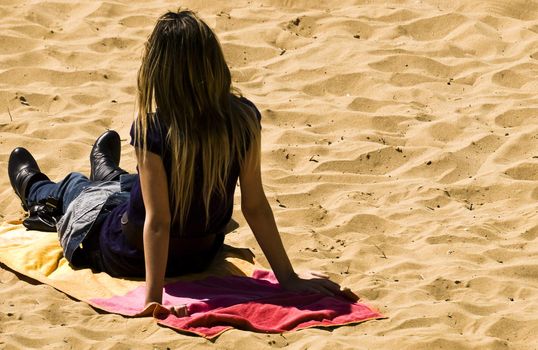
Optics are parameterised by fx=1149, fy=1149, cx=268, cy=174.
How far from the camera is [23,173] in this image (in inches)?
214

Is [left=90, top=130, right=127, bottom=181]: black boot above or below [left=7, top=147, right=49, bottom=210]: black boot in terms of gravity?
above

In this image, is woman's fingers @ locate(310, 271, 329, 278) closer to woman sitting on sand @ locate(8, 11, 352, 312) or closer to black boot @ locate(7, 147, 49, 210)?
woman sitting on sand @ locate(8, 11, 352, 312)

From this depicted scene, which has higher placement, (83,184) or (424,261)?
(83,184)

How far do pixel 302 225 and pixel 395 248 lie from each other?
51cm

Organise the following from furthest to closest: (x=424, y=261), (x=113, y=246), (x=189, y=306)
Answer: (x=424, y=261) → (x=113, y=246) → (x=189, y=306)

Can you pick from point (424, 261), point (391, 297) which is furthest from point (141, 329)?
point (424, 261)

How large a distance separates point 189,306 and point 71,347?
1.62 ft

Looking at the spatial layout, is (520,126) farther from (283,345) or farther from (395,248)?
(283,345)

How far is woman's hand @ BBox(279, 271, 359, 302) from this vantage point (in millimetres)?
4441

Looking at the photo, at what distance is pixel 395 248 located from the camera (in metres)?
5.09

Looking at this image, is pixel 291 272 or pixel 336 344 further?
pixel 291 272

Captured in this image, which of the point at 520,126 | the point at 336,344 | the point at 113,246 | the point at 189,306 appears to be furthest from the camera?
the point at 520,126

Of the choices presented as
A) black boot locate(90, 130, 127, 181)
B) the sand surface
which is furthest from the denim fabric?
the sand surface

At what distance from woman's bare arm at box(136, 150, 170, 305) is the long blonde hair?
0.06 m
